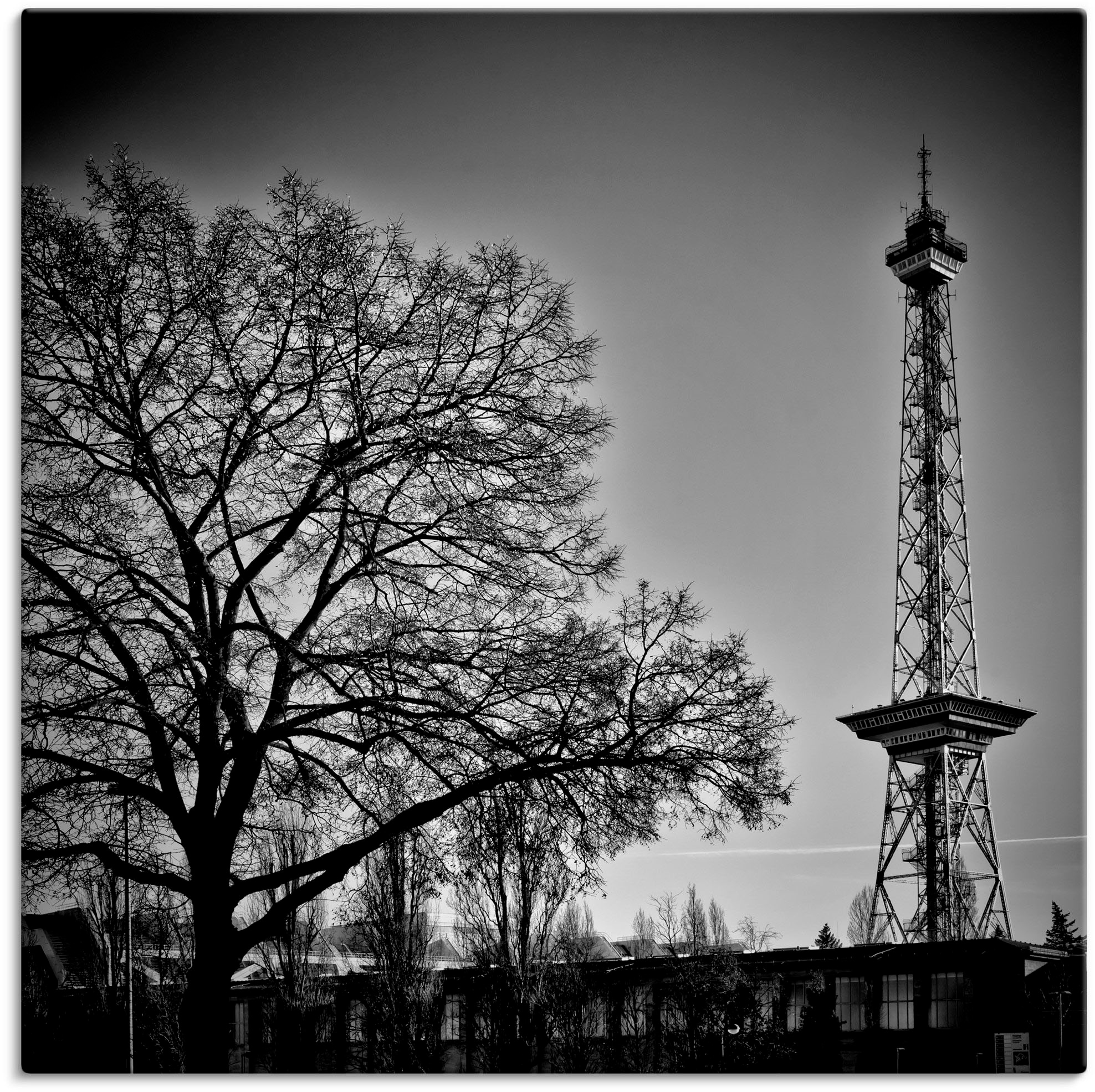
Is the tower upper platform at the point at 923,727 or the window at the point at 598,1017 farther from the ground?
the tower upper platform at the point at 923,727

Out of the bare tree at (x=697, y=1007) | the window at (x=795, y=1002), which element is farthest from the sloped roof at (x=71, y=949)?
the window at (x=795, y=1002)

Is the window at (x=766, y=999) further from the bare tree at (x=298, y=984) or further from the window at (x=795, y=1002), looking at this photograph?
the bare tree at (x=298, y=984)

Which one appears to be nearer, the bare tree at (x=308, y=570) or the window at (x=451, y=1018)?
the bare tree at (x=308, y=570)

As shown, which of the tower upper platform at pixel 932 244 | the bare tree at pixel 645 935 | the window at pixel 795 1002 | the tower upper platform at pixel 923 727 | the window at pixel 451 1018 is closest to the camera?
the tower upper platform at pixel 932 244

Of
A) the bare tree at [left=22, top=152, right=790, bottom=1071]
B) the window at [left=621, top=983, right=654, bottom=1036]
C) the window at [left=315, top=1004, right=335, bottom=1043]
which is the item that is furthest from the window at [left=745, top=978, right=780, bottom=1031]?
the bare tree at [left=22, top=152, right=790, bottom=1071]

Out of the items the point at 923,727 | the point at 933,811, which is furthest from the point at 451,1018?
the point at 923,727

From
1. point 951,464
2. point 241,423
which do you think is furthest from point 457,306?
point 951,464

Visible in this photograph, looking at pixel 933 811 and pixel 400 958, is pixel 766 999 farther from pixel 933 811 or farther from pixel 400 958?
pixel 933 811

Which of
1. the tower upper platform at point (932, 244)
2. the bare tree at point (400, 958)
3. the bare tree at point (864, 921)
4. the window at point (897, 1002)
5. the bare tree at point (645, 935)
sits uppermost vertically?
the tower upper platform at point (932, 244)
